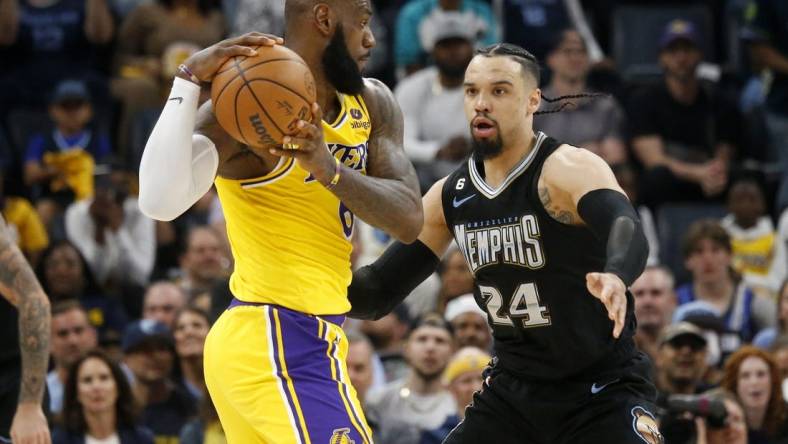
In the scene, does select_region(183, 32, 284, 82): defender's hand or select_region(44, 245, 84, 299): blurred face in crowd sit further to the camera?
select_region(44, 245, 84, 299): blurred face in crowd

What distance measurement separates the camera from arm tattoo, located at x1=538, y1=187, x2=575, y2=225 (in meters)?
5.95

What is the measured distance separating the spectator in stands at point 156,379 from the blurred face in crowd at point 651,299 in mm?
3238

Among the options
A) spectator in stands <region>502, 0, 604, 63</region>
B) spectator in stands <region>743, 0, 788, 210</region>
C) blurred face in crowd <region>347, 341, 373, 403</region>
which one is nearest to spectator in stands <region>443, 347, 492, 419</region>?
blurred face in crowd <region>347, 341, 373, 403</region>

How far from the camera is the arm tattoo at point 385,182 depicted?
5242mm

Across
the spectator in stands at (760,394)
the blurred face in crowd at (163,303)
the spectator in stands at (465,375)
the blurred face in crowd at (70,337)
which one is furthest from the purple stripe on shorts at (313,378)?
the blurred face in crowd at (163,303)

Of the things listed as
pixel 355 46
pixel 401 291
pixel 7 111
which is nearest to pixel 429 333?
pixel 401 291

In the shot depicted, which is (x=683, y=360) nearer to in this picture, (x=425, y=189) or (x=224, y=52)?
(x=425, y=189)

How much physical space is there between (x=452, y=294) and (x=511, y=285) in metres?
4.94

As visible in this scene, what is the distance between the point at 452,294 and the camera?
433 inches

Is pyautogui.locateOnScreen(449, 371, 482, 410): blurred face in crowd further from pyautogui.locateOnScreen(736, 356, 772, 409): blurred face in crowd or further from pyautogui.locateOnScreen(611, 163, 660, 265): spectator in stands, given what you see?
pyautogui.locateOnScreen(611, 163, 660, 265): spectator in stands

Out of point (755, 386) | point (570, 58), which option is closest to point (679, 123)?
point (570, 58)

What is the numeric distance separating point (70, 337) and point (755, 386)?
4.77 meters

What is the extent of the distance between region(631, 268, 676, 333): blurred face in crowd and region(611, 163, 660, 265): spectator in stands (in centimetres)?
130

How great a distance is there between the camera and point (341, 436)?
5.21 metres
